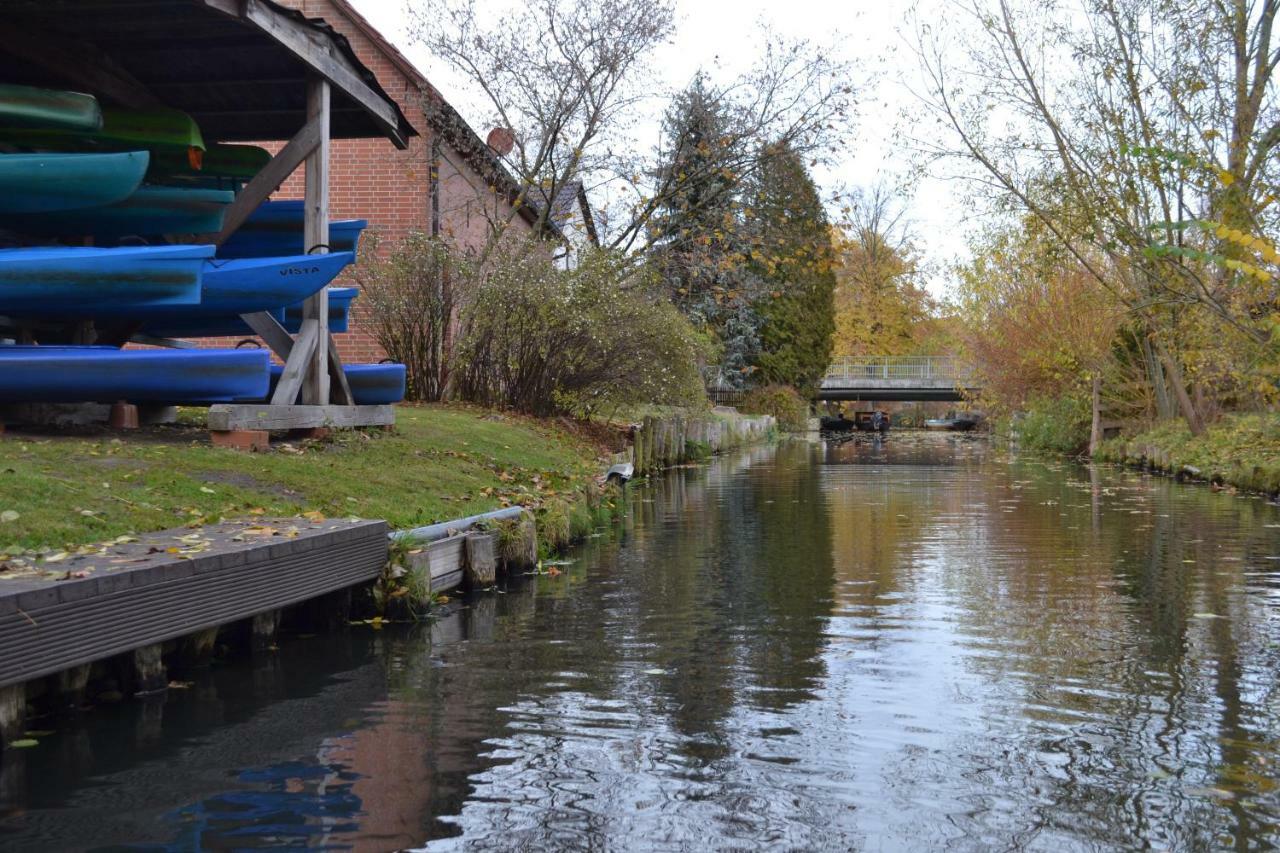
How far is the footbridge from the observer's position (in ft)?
210

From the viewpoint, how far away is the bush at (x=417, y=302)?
19.9m

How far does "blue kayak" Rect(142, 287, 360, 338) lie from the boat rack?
29.9 inches

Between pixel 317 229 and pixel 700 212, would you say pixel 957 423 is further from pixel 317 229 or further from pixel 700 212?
pixel 317 229

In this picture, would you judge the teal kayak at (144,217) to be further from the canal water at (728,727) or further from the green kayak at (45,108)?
the canal water at (728,727)

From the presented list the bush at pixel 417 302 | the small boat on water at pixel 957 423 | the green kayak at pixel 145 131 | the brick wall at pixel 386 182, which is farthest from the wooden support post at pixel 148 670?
the small boat on water at pixel 957 423

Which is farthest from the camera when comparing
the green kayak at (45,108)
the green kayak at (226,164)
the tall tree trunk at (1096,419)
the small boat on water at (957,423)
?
the small boat on water at (957,423)

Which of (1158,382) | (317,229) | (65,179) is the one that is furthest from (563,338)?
(1158,382)

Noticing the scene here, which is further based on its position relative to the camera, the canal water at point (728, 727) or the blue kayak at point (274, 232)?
→ the blue kayak at point (274, 232)

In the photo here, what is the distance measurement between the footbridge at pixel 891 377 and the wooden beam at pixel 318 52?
50281 mm

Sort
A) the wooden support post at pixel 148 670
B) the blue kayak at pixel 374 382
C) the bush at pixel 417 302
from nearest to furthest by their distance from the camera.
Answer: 1. the wooden support post at pixel 148 670
2. the blue kayak at pixel 374 382
3. the bush at pixel 417 302

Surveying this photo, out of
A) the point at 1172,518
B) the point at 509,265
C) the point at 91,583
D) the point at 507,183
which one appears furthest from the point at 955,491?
the point at 91,583

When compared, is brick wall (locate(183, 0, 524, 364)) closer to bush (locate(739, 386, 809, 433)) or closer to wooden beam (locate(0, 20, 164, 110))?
wooden beam (locate(0, 20, 164, 110))

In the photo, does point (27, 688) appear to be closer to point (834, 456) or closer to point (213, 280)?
point (213, 280)

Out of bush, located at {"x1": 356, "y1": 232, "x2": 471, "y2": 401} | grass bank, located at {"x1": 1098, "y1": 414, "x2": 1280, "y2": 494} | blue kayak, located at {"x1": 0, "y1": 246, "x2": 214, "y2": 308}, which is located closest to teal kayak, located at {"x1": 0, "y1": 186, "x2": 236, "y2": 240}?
blue kayak, located at {"x1": 0, "y1": 246, "x2": 214, "y2": 308}
